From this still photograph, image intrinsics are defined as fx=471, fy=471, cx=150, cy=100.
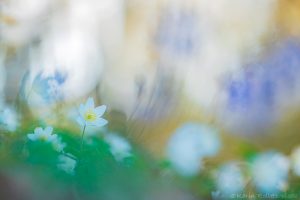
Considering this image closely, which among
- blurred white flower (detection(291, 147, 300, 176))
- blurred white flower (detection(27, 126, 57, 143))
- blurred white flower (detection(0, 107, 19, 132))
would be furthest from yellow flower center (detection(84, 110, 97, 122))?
blurred white flower (detection(291, 147, 300, 176))

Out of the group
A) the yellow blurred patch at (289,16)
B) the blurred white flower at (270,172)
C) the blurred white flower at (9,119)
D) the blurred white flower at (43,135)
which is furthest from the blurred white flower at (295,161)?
the blurred white flower at (9,119)

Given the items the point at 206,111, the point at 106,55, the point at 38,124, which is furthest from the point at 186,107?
the point at 38,124

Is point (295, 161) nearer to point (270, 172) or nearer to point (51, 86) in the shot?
point (270, 172)

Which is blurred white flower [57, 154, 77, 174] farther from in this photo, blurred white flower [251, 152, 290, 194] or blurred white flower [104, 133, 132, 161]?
blurred white flower [251, 152, 290, 194]

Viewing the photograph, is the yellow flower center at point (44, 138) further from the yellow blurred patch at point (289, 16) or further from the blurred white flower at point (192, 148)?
the yellow blurred patch at point (289, 16)

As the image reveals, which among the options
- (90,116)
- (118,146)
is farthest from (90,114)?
(118,146)

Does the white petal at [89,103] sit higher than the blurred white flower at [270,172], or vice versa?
the white petal at [89,103]
